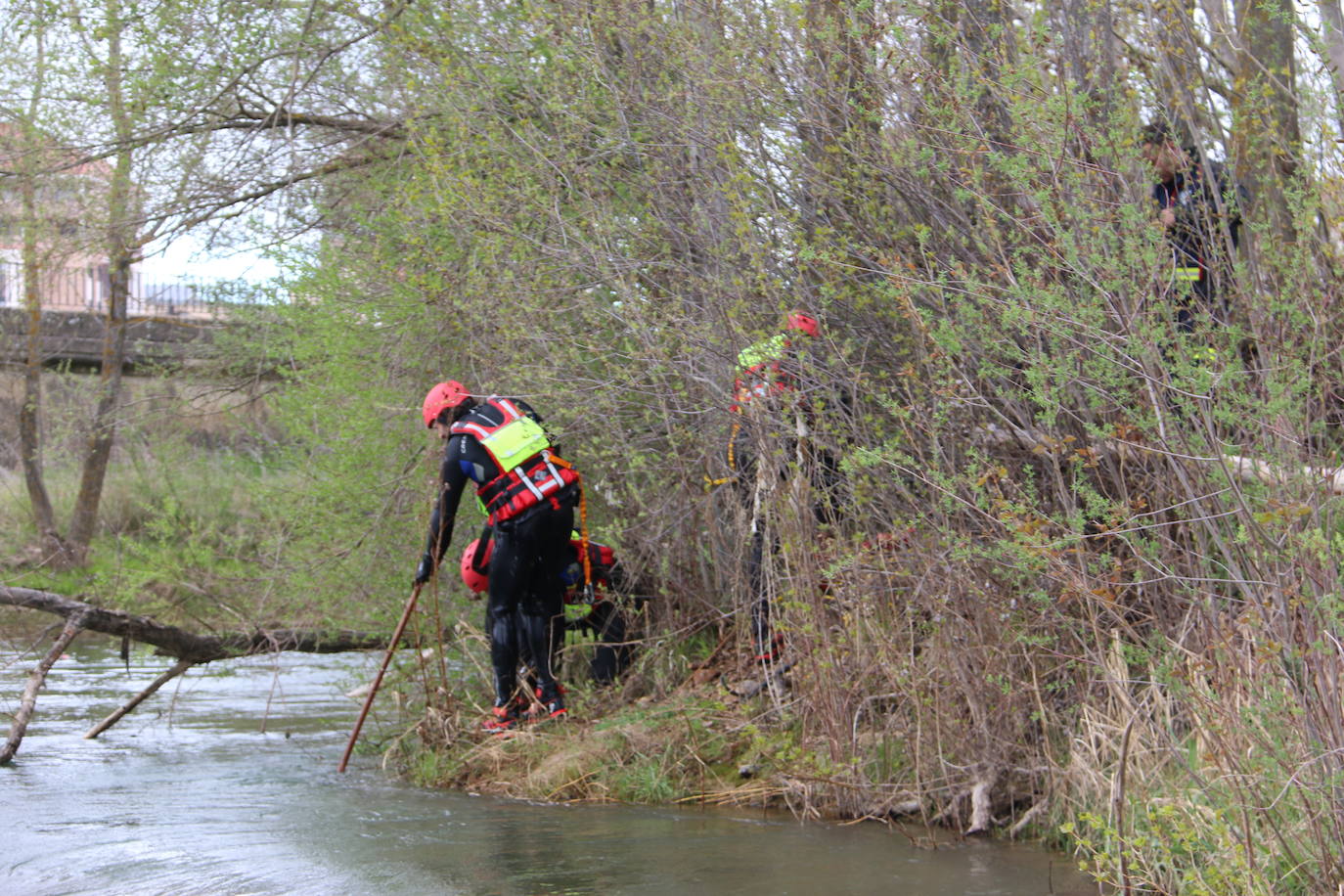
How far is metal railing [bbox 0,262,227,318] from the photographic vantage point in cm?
1384

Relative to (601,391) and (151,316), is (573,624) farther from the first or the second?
(151,316)

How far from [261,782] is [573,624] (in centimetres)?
194

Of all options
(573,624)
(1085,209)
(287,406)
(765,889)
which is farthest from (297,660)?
(1085,209)

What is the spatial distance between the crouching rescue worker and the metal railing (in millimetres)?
6145

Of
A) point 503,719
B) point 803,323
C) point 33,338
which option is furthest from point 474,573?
point 33,338

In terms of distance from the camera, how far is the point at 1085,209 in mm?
5152

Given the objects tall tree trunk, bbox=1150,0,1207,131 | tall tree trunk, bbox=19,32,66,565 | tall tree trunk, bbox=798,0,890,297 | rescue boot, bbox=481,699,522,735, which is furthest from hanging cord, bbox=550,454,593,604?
tall tree trunk, bbox=19,32,66,565

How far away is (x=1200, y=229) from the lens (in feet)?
18.4

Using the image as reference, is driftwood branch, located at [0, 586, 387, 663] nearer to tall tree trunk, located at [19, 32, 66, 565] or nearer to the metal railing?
tall tree trunk, located at [19, 32, 66, 565]

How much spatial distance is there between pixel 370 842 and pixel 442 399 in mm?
2539

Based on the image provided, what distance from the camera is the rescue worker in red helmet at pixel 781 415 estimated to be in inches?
234

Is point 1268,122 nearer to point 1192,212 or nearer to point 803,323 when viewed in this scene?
point 1192,212

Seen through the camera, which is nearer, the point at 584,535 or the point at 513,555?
the point at 513,555

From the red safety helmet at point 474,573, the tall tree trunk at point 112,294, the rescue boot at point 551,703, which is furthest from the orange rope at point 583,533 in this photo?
the tall tree trunk at point 112,294
